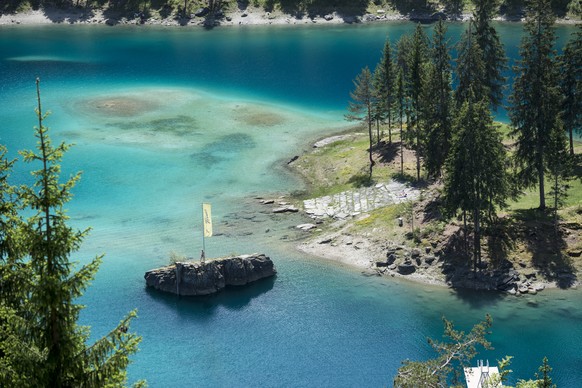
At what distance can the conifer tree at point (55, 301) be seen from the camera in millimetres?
23094

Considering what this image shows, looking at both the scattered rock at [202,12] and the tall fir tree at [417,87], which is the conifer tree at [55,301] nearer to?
the tall fir tree at [417,87]

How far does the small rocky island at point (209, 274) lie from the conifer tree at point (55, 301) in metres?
47.6

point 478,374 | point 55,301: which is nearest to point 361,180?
point 478,374

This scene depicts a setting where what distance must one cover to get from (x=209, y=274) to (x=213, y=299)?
248cm

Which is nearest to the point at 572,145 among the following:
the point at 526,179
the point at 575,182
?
the point at 575,182

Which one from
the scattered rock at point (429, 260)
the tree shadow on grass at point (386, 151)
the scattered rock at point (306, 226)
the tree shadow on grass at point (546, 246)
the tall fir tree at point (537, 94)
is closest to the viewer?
the tree shadow on grass at point (546, 246)

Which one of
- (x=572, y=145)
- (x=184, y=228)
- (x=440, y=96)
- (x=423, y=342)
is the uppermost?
(x=440, y=96)

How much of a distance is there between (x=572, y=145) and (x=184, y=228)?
154 ft

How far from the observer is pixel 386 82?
99312mm

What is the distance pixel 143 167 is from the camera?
334 ft

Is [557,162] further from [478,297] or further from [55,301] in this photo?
[55,301]

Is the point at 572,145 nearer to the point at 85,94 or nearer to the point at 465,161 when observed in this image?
the point at 465,161

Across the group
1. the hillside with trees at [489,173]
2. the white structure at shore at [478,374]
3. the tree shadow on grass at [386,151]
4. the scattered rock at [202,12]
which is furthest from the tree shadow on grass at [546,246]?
the scattered rock at [202,12]

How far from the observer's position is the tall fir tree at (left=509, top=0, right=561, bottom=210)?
3039 inches
